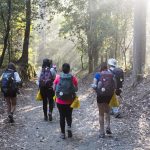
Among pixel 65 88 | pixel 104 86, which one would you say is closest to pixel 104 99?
pixel 104 86

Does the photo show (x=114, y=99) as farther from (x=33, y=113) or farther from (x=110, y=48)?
(x=110, y=48)

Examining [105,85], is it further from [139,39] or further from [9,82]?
[139,39]

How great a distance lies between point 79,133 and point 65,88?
5.84ft

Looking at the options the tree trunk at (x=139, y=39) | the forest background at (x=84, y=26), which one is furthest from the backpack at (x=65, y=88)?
the forest background at (x=84, y=26)

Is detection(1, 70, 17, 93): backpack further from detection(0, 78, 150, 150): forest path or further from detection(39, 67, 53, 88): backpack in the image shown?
detection(0, 78, 150, 150): forest path

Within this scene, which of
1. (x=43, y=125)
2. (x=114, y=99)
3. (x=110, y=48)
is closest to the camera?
(x=114, y=99)

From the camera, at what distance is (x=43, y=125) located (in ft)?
39.7

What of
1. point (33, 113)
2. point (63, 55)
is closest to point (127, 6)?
point (33, 113)

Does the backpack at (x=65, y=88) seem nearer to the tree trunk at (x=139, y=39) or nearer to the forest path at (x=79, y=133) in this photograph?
the forest path at (x=79, y=133)

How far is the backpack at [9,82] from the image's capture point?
1177cm

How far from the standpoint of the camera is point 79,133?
35.8 feet

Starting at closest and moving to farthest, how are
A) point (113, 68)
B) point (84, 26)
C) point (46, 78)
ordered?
point (113, 68) < point (46, 78) < point (84, 26)

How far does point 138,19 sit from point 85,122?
637 centimetres

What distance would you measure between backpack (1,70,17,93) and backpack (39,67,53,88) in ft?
2.87
